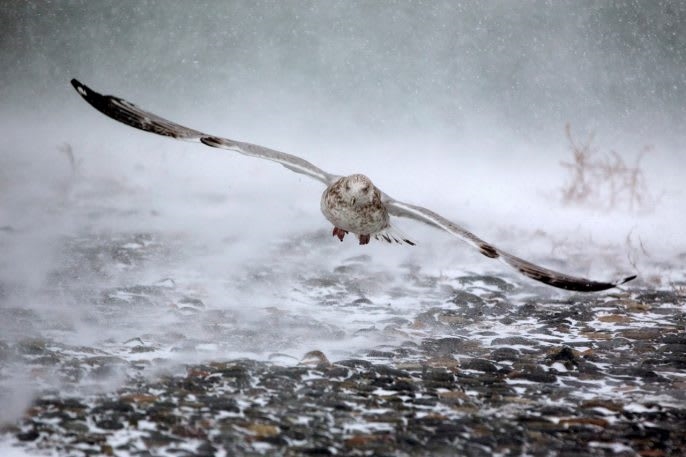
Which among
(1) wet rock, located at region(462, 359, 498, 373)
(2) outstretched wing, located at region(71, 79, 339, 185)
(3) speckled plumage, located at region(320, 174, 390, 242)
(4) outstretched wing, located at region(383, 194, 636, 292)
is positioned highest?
(2) outstretched wing, located at region(71, 79, 339, 185)

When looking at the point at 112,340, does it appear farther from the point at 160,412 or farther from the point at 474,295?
the point at 474,295

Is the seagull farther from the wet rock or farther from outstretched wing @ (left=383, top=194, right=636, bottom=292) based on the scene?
the wet rock

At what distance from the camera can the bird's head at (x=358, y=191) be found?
855cm

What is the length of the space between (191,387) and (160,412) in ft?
2.11

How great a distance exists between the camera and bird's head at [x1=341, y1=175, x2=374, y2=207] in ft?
28.0

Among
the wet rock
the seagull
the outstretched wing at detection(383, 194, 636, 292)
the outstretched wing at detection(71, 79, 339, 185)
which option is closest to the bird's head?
the seagull

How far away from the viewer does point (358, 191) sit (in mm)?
8539

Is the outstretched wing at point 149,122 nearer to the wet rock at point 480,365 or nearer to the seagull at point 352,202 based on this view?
the seagull at point 352,202

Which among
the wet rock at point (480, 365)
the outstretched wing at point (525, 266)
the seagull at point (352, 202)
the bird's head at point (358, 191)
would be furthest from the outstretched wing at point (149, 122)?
the wet rock at point (480, 365)

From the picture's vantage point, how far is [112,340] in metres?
10.1

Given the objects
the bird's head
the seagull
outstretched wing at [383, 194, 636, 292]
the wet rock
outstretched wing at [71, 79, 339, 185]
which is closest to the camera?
outstretched wing at [383, 194, 636, 292]

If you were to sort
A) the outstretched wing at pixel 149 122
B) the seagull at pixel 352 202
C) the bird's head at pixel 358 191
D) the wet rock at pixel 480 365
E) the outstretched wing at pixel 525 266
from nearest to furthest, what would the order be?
the outstretched wing at pixel 525 266 → the seagull at pixel 352 202 → the outstretched wing at pixel 149 122 → the bird's head at pixel 358 191 → the wet rock at pixel 480 365

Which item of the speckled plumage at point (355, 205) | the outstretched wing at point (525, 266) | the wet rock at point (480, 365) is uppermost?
the speckled plumage at point (355, 205)

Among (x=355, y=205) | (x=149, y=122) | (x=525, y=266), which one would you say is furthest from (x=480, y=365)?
(x=149, y=122)
